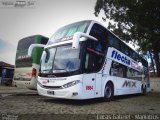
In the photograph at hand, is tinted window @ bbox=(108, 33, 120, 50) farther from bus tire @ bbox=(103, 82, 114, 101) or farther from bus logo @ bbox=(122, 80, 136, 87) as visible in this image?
bus logo @ bbox=(122, 80, 136, 87)

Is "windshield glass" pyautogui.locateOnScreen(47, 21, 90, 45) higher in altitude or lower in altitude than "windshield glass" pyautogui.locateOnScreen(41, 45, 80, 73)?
higher

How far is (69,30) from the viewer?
10133mm

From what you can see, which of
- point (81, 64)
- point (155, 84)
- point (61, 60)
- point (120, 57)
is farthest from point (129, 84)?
point (155, 84)

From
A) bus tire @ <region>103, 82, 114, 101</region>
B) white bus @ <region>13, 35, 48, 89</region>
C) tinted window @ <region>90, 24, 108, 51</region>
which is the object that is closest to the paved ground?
bus tire @ <region>103, 82, 114, 101</region>

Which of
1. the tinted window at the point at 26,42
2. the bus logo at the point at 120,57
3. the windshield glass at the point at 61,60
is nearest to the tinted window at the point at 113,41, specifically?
the bus logo at the point at 120,57

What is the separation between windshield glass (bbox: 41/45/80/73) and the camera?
873 centimetres

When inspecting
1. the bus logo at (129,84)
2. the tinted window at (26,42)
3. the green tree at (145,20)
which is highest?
the green tree at (145,20)

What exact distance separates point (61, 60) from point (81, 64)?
896 mm

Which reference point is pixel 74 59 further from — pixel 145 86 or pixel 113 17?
pixel 113 17

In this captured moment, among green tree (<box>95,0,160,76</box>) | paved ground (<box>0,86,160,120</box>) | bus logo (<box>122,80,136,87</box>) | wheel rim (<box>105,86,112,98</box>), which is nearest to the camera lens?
paved ground (<box>0,86,160,120</box>)

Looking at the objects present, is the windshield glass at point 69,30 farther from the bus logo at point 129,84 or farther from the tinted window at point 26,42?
the bus logo at point 129,84

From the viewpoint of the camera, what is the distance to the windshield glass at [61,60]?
28.6 ft

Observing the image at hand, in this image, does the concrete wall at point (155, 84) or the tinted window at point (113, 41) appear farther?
the concrete wall at point (155, 84)

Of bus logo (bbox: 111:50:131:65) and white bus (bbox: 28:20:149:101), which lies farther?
bus logo (bbox: 111:50:131:65)
